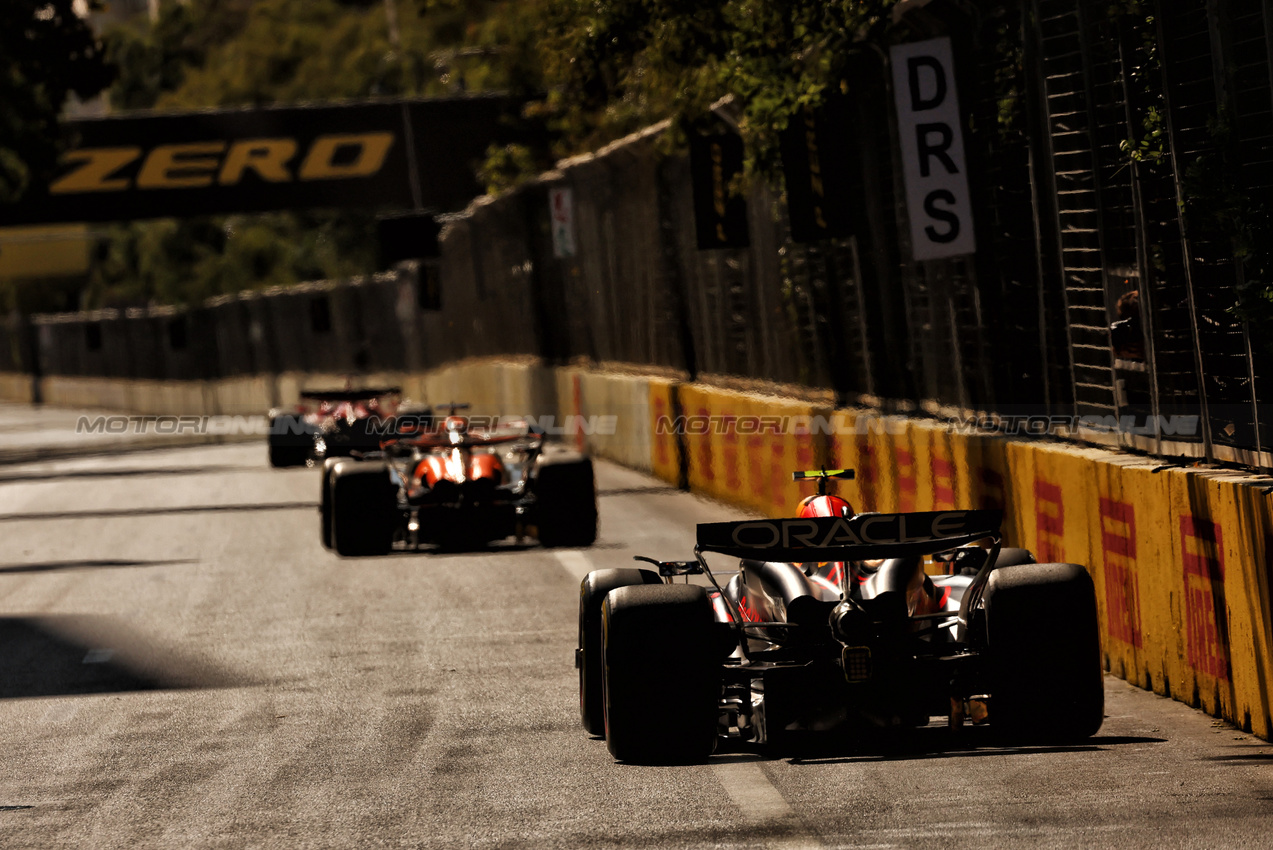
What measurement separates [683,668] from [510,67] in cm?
3497

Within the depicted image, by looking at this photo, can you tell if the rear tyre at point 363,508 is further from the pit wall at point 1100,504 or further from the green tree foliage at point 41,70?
the green tree foliage at point 41,70

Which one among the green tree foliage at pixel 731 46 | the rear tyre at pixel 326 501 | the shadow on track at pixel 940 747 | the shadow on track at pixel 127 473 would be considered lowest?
the shadow on track at pixel 127 473

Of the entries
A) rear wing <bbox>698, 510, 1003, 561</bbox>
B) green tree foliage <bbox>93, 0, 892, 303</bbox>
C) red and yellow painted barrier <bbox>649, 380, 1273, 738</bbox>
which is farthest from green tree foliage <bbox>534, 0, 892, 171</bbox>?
rear wing <bbox>698, 510, 1003, 561</bbox>

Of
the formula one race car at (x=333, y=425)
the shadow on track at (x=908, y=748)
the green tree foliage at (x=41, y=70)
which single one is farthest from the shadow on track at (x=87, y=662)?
the green tree foliage at (x=41, y=70)

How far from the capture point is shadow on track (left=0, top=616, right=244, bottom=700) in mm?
10484

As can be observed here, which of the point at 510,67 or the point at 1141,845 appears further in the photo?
the point at 510,67

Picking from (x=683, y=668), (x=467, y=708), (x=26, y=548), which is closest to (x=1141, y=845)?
(x=683, y=668)

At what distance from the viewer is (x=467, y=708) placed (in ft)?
30.6

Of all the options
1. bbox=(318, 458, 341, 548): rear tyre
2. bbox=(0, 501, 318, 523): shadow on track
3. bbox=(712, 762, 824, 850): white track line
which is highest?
bbox=(318, 458, 341, 548): rear tyre

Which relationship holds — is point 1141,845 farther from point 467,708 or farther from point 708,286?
point 708,286

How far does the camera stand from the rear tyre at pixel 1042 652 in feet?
25.0

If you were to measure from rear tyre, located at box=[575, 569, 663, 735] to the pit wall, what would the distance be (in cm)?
161

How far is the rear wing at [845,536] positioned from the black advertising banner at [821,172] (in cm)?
769

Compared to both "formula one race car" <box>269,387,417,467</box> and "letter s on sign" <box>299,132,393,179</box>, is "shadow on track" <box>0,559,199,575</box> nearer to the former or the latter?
"formula one race car" <box>269,387,417,467</box>
